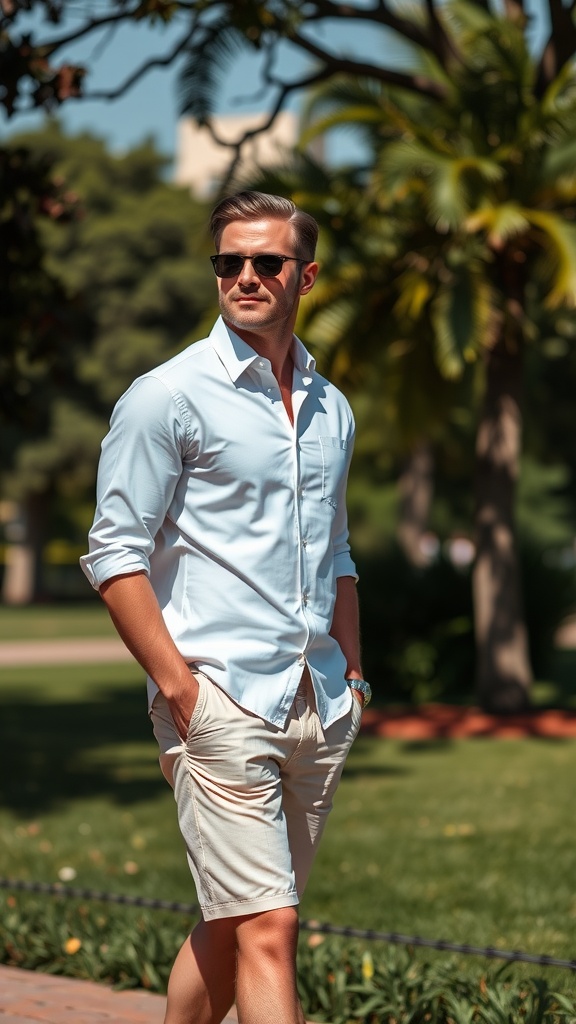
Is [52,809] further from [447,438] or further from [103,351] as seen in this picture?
[103,351]

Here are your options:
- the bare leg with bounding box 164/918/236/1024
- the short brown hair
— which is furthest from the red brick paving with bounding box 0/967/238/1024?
the short brown hair

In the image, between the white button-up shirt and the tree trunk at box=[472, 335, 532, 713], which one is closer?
the white button-up shirt

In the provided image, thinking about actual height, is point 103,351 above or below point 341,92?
below

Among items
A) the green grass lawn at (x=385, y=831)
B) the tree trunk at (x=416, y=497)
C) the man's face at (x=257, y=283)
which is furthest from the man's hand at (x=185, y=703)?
the tree trunk at (x=416, y=497)

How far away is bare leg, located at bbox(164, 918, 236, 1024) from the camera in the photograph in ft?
10.1

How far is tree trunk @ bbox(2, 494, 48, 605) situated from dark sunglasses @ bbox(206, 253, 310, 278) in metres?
40.3

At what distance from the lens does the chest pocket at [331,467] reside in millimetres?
3154

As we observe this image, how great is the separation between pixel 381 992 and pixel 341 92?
1072 cm

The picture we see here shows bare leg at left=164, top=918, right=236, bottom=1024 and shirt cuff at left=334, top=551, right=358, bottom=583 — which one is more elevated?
shirt cuff at left=334, top=551, right=358, bottom=583

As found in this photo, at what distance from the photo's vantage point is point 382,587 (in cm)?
1630

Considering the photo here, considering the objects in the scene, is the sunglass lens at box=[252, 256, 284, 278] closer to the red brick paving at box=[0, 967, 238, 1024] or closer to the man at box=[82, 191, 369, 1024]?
the man at box=[82, 191, 369, 1024]

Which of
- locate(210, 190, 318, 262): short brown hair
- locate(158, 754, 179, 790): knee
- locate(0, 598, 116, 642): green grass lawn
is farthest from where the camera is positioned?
locate(0, 598, 116, 642): green grass lawn

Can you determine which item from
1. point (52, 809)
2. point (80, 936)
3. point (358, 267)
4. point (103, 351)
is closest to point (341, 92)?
point (358, 267)

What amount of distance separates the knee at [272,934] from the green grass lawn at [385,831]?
1909 millimetres
